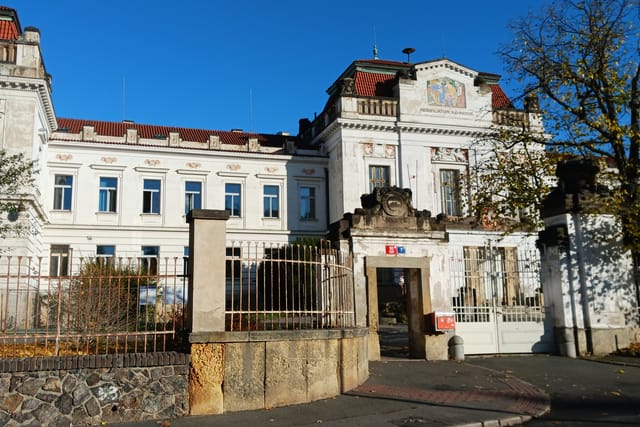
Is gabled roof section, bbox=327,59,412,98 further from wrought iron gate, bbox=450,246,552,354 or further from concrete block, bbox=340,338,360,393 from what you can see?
concrete block, bbox=340,338,360,393

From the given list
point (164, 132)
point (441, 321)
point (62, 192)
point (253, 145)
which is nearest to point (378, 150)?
point (253, 145)

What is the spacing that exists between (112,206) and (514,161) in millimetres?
24550

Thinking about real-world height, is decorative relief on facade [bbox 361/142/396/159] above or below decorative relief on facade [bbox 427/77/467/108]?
below

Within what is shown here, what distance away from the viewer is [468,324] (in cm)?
1541

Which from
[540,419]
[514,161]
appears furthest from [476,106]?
[540,419]

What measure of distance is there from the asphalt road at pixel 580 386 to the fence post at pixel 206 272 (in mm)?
4892

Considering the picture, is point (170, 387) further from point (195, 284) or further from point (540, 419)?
point (540, 419)

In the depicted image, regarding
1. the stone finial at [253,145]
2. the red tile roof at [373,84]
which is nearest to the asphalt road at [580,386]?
the stone finial at [253,145]

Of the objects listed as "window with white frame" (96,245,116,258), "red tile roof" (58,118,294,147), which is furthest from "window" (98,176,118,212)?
"red tile roof" (58,118,294,147)

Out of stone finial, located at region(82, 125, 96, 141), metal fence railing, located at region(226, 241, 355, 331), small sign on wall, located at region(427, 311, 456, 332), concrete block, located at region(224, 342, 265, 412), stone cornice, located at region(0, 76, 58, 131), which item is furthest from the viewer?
stone finial, located at region(82, 125, 96, 141)

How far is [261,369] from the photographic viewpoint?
891 cm

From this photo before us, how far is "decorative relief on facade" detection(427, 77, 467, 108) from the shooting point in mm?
38438

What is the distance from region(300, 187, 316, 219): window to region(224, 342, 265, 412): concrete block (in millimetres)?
29699

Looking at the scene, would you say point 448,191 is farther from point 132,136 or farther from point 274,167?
point 132,136
